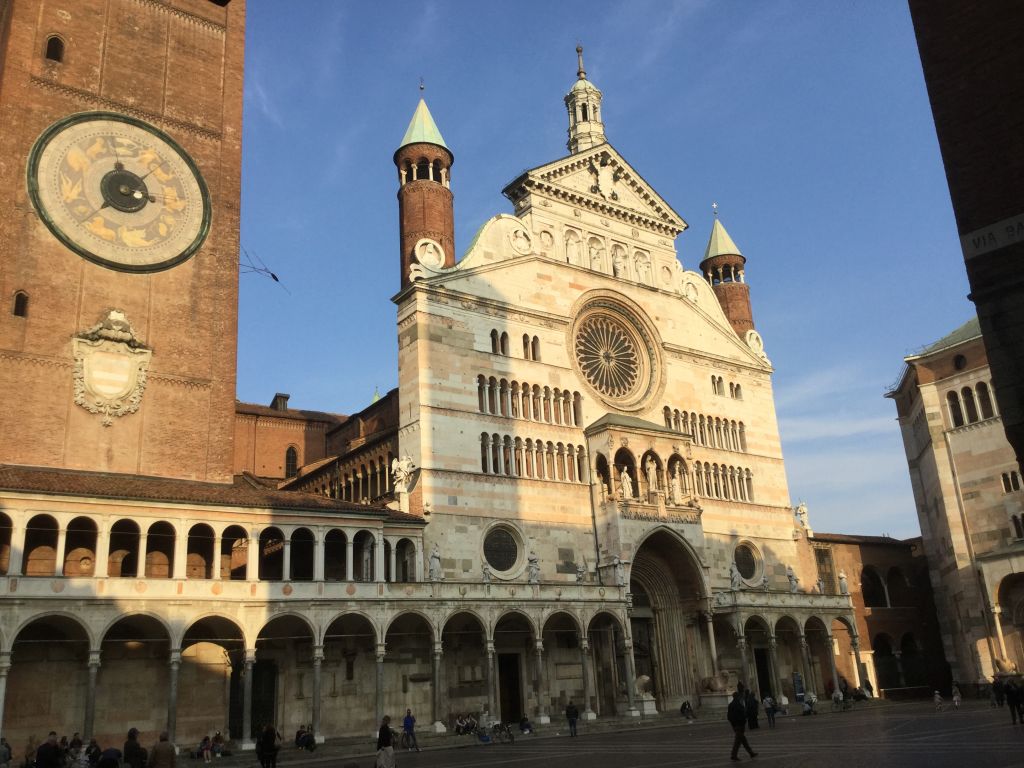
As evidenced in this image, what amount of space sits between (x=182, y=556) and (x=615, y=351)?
76.5 feet

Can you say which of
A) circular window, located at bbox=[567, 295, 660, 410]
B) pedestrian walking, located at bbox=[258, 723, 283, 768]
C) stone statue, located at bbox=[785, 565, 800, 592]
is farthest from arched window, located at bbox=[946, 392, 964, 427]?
pedestrian walking, located at bbox=[258, 723, 283, 768]

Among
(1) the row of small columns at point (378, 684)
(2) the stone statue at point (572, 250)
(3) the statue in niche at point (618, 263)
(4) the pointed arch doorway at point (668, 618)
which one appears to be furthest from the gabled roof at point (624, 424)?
(1) the row of small columns at point (378, 684)

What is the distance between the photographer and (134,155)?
33.5 m

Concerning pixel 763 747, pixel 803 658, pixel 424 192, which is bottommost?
pixel 763 747

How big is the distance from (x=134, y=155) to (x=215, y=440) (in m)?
11.1

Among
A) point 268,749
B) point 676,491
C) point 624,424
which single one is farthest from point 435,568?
point 268,749

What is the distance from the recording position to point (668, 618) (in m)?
40.6

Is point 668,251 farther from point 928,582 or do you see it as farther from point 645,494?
point 928,582

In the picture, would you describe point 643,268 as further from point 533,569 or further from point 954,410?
point 533,569

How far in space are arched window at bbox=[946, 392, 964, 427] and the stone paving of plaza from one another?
19351 mm

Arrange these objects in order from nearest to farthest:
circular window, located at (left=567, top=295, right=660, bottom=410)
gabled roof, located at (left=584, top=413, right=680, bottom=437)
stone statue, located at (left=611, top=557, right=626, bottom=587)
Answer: stone statue, located at (left=611, top=557, right=626, bottom=587) → gabled roof, located at (left=584, top=413, right=680, bottom=437) → circular window, located at (left=567, top=295, right=660, bottom=410)

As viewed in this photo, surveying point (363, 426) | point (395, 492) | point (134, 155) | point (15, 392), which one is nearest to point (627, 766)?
Answer: point (395, 492)

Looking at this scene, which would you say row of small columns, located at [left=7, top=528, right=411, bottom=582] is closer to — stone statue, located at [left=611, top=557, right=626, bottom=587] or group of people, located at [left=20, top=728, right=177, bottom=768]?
Answer: group of people, located at [left=20, top=728, right=177, bottom=768]

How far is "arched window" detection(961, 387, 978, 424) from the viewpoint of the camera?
4678 centimetres
